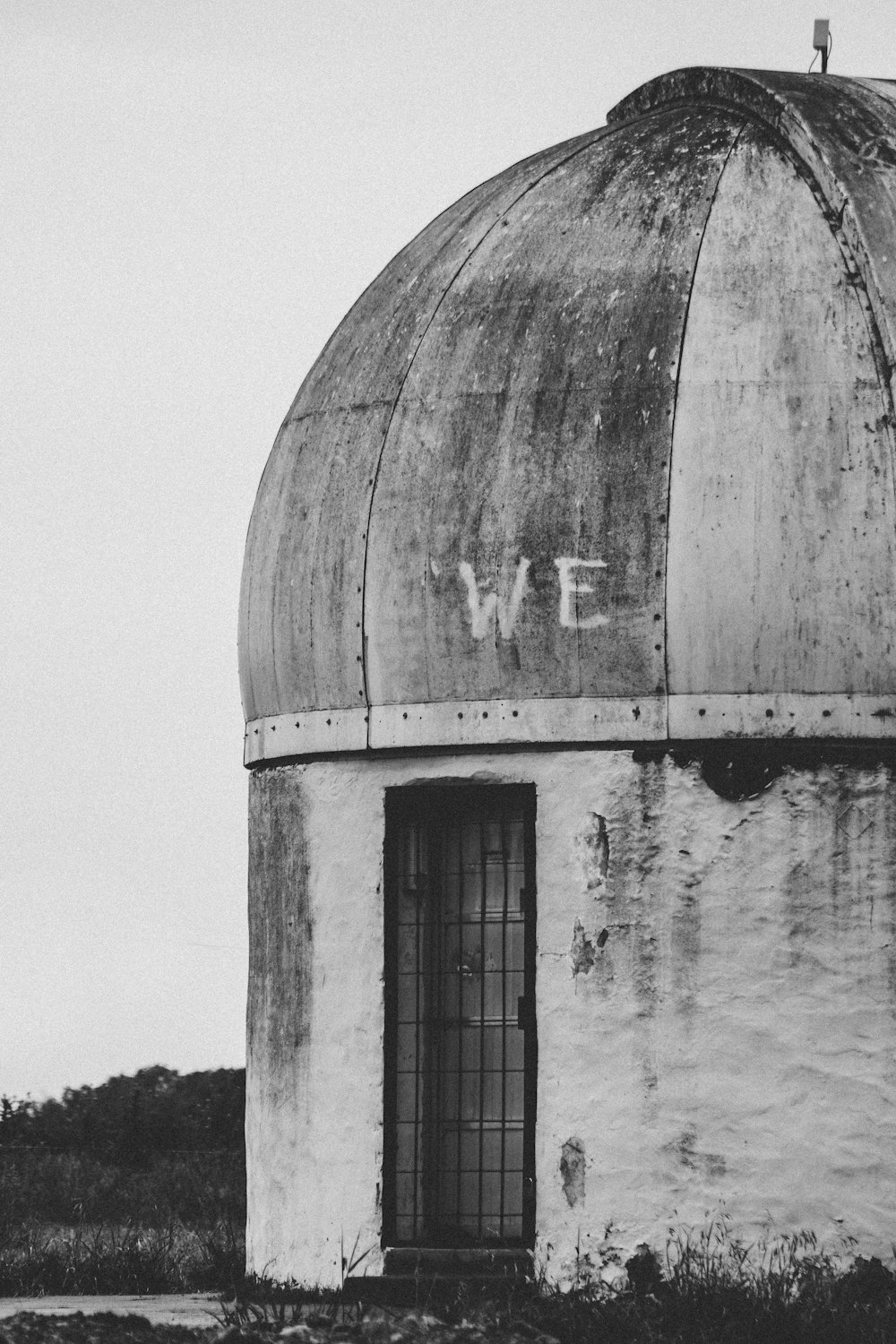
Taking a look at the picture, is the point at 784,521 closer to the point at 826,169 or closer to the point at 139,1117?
the point at 826,169

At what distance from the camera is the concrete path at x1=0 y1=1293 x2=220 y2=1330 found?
34.7ft

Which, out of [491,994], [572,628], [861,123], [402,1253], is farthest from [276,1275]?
[861,123]

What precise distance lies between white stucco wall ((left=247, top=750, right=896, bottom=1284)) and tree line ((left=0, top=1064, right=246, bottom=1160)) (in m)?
12.6

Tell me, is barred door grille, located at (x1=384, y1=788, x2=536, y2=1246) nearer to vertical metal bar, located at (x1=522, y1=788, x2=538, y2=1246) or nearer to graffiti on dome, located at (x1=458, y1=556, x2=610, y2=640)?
vertical metal bar, located at (x1=522, y1=788, x2=538, y2=1246)

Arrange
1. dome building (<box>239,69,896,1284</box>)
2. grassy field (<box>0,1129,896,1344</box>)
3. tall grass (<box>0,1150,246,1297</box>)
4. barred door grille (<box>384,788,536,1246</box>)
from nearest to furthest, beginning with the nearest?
1. grassy field (<box>0,1129,896,1344</box>)
2. dome building (<box>239,69,896,1284</box>)
3. barred door grille (<box>384,788,536,1246</box>)
4. tall grass (<box>0,1150,246,1297</box>)

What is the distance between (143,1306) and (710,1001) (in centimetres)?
330

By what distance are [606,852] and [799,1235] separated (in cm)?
185

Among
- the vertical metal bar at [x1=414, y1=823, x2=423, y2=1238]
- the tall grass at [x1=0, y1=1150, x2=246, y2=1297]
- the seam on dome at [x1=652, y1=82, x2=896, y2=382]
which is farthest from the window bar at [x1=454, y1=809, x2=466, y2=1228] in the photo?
the seam on dome at [x1=652, y1=82, x2=896, y2=382]

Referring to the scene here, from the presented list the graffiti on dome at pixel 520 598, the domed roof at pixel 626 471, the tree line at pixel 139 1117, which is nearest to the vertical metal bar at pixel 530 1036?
the domed roof at pixel 626 471

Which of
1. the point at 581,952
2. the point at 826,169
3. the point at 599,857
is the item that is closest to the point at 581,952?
the point at 581,952

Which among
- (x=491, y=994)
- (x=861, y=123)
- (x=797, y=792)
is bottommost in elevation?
(x=491, y=994)

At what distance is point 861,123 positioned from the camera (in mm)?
11266

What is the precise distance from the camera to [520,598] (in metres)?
10.6

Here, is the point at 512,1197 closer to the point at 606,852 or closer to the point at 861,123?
the point at 606,852
